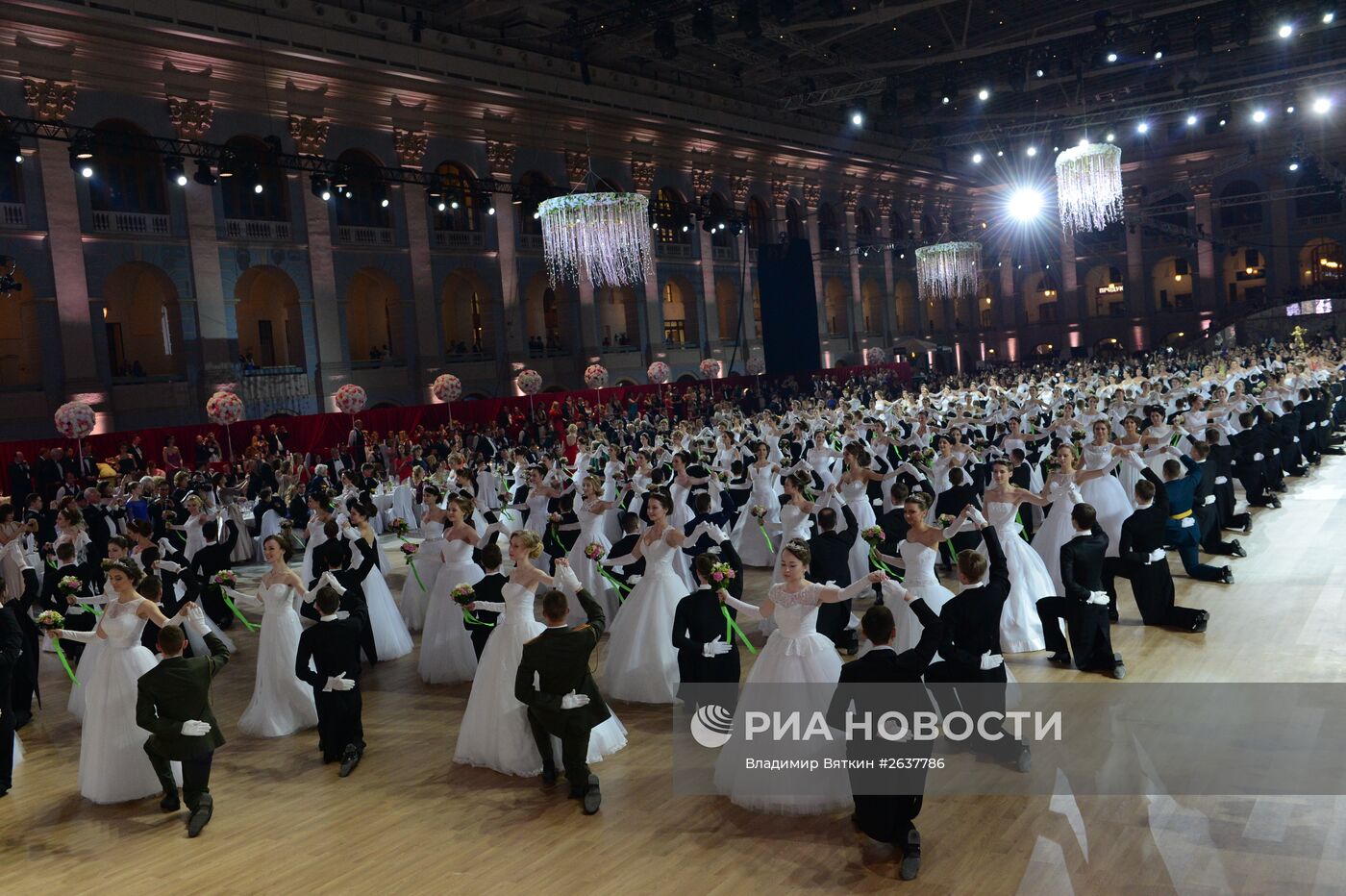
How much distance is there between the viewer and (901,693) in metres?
5.32

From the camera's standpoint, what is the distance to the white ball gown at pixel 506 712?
21.7ft

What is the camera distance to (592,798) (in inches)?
239

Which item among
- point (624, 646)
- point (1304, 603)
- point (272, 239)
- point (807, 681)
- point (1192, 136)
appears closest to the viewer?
point (807, 681)

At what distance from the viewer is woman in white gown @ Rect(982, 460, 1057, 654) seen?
8.57 meters

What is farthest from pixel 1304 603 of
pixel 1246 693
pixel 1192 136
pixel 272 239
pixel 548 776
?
pixel 1192 136

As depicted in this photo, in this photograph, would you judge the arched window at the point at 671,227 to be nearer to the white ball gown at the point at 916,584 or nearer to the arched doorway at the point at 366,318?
the arched doorway at the point at 366,318

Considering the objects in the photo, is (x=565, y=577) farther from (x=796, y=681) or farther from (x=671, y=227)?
(x=671, y=227)

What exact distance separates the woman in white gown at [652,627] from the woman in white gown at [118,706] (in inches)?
125

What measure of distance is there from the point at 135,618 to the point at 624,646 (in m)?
3.48

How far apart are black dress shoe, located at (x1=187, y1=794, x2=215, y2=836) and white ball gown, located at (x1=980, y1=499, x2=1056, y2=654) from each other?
19.8ft

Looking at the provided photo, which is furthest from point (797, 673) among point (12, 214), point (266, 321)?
point (266, 321)

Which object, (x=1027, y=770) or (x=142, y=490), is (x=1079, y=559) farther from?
(x=142, y=490)

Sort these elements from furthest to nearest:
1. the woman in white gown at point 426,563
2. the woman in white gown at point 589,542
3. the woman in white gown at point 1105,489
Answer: the woman in white gown at point 1105,489, the woman in white gown at point 589,542, the woman in white gown at point 426,563

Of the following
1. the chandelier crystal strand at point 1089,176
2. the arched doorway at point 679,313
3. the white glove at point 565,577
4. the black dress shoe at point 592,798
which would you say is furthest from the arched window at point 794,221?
the black dress shoe at point 592,798
